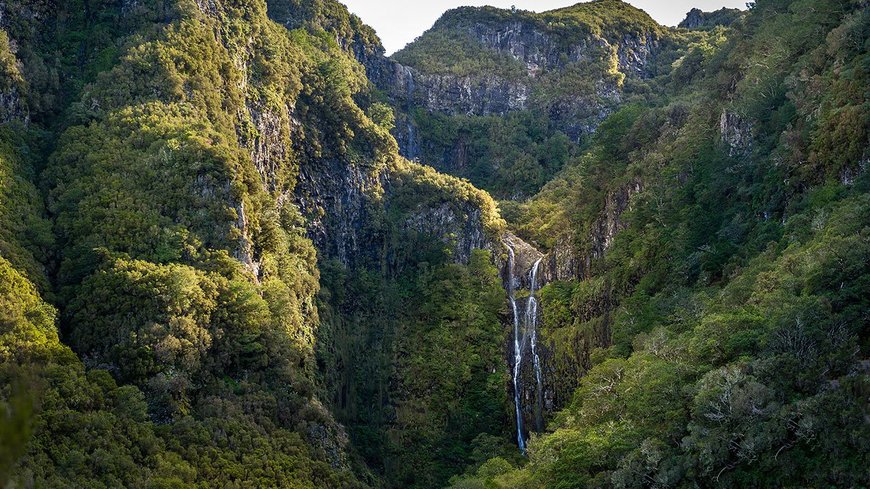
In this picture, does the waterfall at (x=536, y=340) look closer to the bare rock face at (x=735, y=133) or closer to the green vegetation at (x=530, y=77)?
the bare rock face at (x=735, y=133)

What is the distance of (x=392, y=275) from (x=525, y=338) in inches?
652

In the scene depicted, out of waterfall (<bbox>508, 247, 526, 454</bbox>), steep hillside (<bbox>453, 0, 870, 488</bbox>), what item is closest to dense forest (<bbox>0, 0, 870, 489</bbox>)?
steep hillside (<bbox>453, 0, 870, 488</bbox>)

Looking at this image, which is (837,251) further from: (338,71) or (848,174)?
(338,71)

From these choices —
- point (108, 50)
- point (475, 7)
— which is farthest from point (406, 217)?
point (475, 7)

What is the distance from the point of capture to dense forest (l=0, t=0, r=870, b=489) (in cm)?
3656

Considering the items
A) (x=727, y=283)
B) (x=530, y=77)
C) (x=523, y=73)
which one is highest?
(x=523, y=73)

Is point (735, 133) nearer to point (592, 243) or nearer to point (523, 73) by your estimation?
point (592, 243)

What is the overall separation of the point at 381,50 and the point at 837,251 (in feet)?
281

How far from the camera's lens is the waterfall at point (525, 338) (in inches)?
2596

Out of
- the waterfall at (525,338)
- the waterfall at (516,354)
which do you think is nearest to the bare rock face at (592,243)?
the waterfall at (525,338)

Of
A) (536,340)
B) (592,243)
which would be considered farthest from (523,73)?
(536,340)

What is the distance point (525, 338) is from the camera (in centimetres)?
7188

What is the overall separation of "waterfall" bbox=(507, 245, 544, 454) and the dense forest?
1.17ft

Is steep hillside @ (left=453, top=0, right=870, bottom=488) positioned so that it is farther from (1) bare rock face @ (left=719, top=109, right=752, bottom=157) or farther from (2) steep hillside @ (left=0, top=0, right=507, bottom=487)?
(2) steep hillside @ (left=0, top=0, right=507, bottom=487)
